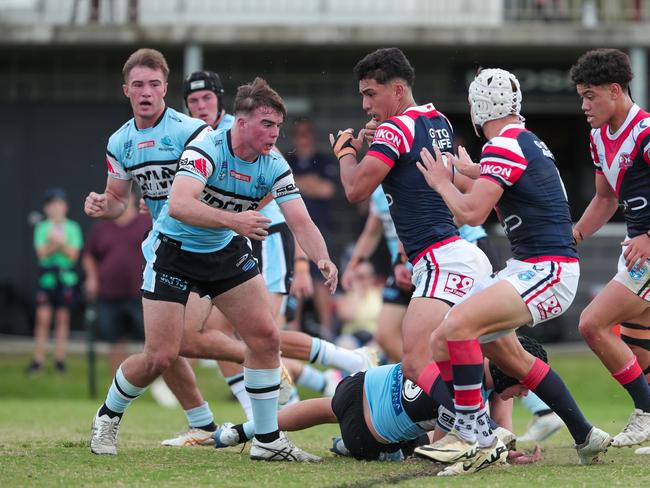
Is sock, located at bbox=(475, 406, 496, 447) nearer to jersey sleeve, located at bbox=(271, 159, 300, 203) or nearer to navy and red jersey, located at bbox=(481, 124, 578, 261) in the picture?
navy and red jersey, located at bbox=(481, 124, 578, 261)

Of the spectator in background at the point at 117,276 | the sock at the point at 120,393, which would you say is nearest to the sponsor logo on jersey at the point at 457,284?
the sock at the point at 120,393

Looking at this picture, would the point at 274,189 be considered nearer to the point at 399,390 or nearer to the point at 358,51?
the point at 399,390

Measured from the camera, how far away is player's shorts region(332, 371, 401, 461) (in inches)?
268

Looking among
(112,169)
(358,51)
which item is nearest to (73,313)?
(358,51)

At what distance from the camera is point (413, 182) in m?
7.12

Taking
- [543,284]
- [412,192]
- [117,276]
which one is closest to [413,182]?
[412,192]

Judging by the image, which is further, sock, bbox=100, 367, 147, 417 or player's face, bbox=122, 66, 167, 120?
player's face, bbox=122, 66, 167, 120

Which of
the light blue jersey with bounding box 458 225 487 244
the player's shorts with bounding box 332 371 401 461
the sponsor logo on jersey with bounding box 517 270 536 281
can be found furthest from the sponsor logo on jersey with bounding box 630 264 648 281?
the player's shorts with bounding box 332 371 401 461

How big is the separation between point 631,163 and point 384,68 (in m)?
1.73

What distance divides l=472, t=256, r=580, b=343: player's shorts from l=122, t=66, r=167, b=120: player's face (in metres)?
2.45

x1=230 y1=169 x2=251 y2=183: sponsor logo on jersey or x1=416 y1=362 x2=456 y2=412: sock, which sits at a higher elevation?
x1=230 y1=169 x2=251 y2=183: sponsor logo on jersey

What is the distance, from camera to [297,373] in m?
10.0

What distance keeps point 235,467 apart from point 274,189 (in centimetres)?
169

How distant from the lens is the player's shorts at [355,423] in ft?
22.4
